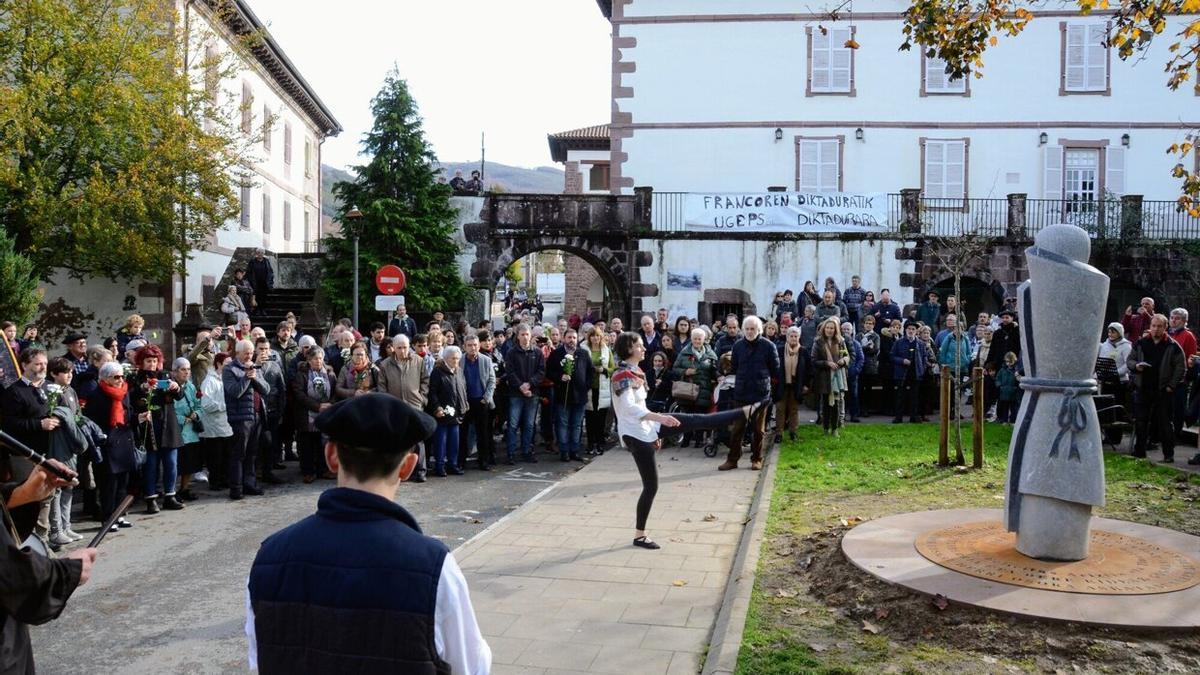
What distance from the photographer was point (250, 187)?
2467cm

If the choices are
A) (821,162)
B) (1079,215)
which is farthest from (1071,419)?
(821,162)

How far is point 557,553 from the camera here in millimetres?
8180

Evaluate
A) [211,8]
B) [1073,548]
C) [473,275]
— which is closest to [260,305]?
[473,275]

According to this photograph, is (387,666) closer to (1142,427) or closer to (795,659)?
(795,659)

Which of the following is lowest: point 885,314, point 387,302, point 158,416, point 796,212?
point 158,416

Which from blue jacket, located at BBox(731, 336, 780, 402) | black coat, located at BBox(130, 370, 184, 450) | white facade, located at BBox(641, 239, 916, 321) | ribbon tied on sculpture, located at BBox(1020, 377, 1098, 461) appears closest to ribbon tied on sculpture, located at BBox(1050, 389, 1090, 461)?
ribbon tied on sculpture, located at BBox(1020, 377, 1098, 461)

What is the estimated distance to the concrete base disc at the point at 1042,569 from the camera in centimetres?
590

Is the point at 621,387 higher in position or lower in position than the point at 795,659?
higher

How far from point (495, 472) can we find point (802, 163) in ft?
62.0

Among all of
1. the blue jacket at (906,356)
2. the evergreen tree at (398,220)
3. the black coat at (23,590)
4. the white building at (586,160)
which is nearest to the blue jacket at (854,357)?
the blue jacket at (906,356)

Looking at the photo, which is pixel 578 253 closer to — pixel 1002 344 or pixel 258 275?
pixel 258 275

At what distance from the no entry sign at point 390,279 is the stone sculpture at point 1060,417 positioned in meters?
16.9

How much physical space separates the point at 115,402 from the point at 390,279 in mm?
12363

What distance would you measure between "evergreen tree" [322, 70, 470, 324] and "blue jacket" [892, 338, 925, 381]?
478 inches
